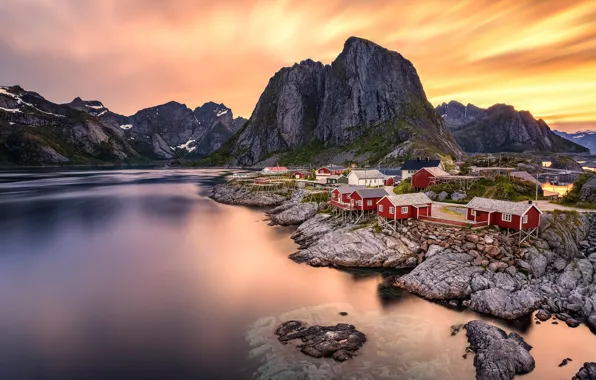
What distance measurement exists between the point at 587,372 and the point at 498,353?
4.82 metres

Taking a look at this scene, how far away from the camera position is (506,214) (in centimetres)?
3728

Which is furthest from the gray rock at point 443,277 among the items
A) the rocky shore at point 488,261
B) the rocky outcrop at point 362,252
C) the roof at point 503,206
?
the roof at point 503,206

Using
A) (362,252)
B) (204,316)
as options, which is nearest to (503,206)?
(362,252)

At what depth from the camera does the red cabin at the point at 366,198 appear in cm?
5041

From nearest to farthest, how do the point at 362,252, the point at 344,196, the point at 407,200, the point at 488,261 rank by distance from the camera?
the point at 488,261, the point at 362,252, the point at 407,200, the point at 344,196

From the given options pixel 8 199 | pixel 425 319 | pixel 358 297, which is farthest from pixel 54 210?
pixel 425 319

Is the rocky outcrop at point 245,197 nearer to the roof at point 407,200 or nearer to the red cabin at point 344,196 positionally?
the red cabin at point 344,196

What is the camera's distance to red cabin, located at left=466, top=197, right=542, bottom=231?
3606 cm

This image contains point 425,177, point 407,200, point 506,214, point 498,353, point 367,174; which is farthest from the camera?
point 367,174

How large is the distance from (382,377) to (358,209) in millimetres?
32369

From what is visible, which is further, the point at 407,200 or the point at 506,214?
the point at 407,200

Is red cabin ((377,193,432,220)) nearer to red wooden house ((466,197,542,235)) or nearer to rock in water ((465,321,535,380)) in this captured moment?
red wooden house ((466,197,542,235))

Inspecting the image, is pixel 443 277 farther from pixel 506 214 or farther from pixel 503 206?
pixel 503 206

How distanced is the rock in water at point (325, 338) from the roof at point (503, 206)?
23.3 m
